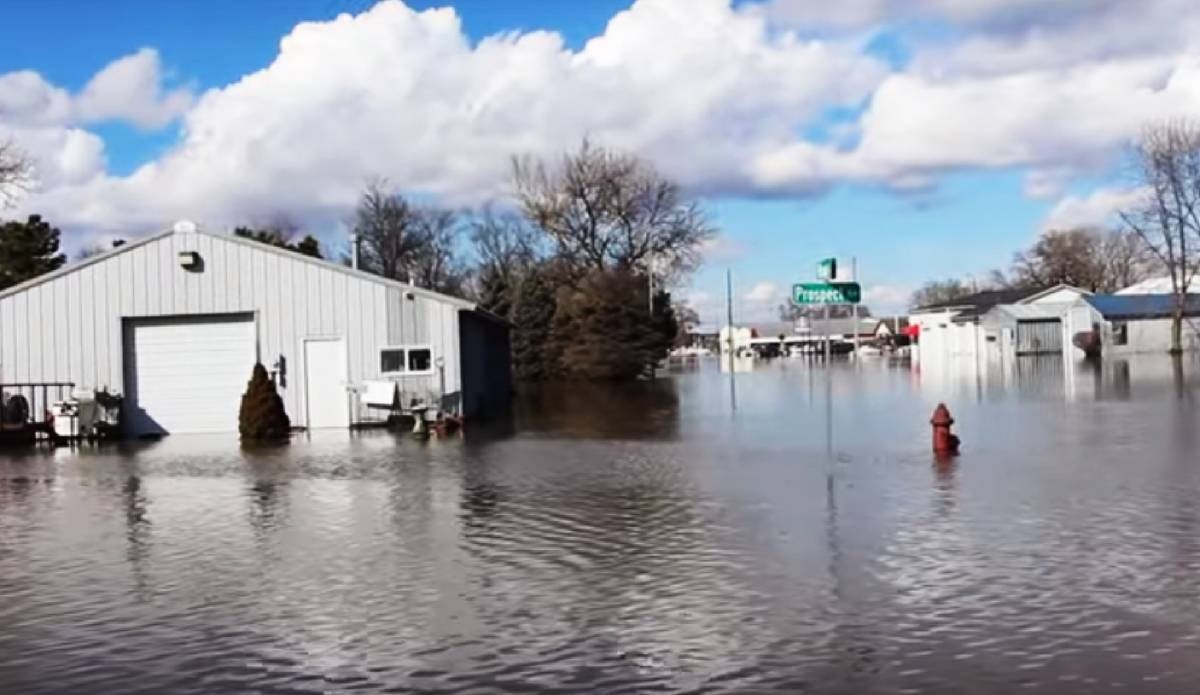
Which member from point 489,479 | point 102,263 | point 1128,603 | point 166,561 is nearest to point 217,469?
point 489,479

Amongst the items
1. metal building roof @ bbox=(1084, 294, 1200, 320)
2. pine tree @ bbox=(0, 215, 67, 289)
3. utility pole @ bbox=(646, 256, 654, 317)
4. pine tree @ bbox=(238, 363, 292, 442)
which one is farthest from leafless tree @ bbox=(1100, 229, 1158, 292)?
pine tree @ bbox=(238, 363, 292, 442)

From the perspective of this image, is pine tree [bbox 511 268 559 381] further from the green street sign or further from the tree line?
the green street sign

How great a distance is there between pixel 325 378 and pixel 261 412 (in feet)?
7.12

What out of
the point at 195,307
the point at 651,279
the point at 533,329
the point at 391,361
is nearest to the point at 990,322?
the point at 651,279

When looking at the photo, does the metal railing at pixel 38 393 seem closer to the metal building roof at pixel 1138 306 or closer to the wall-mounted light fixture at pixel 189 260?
the wall-mounted light fixture at pixel 189 260

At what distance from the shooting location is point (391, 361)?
28094 millimetres

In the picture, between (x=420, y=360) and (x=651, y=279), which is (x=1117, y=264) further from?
(x=420, y=360)

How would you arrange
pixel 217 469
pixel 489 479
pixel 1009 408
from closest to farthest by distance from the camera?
pixel 489 479 → pixel 217 469 → pixel 1009 408

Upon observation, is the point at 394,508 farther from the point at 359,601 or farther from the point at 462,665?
the point at 462,665

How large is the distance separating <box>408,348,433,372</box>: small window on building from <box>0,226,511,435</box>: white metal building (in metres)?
0.05

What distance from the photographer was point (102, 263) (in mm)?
28016

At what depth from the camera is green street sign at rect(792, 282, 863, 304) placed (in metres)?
15.2

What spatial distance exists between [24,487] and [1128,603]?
14.2 meters

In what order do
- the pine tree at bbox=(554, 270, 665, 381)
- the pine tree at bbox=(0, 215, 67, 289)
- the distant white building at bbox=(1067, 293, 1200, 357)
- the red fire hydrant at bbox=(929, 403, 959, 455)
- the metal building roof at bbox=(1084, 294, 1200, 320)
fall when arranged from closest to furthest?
1. the red fire hydrant at bbox=(929, 403, 959, 455)
2. the pine tree at bbox=(0, 215, 67, 289)
3. the pine tree at bbox=(554, 270, 665, 381)
4. the distant white building at bbox=(1067, 293, 1200, 357)
5. the metal building roof at bbox=(1084, 294, 1200, 320)
